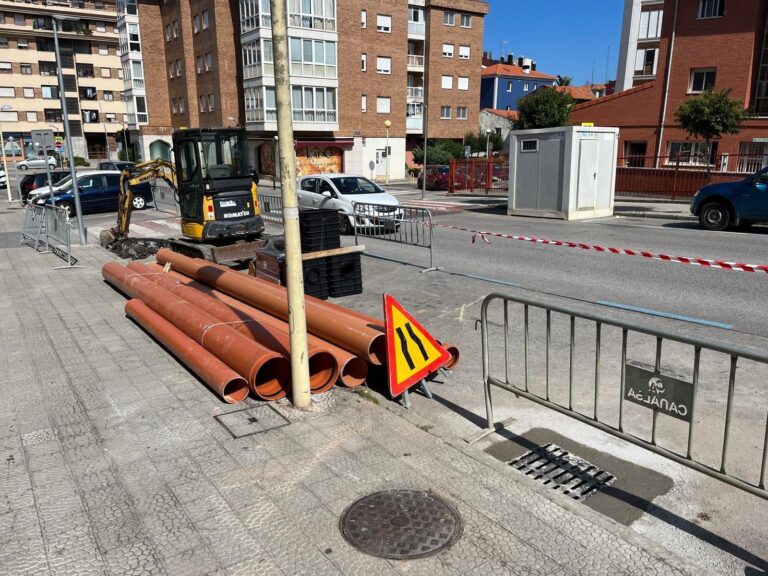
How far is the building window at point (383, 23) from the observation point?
154 ft

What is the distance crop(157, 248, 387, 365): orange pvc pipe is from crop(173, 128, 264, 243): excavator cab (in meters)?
2.16

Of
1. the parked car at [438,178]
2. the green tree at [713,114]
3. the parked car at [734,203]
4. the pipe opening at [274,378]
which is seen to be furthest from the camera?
the parked car at [438,178]

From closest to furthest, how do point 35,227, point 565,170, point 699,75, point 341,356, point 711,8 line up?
point 341,356, point 35,227, point 565,170, point 711,8, point 699,75

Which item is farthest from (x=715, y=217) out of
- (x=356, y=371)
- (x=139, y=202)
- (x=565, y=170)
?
(x=139, y=202)

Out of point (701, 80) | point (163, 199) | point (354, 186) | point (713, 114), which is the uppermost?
point (701, 80)

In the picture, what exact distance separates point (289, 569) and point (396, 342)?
7.62ft

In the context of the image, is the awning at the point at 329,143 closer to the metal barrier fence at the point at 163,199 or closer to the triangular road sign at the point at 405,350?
the metal barrier fence at the point at 163,199

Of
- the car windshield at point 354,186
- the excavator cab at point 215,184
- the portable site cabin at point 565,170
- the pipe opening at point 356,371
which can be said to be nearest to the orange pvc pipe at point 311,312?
the pipe opening at point 356,371

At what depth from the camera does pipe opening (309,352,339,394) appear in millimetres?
5617

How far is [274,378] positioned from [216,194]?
7.43 m

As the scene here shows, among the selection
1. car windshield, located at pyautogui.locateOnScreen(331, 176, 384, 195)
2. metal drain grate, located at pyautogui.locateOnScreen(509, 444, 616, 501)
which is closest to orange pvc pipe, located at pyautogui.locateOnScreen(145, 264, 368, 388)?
metal drain grate, located at pyautogui.locateOnScreen(509, 444, 616, 501)

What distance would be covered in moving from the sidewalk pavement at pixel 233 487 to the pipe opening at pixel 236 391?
12 centimetres

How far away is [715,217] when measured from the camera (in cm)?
1611

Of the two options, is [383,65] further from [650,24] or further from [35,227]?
[35,227]
